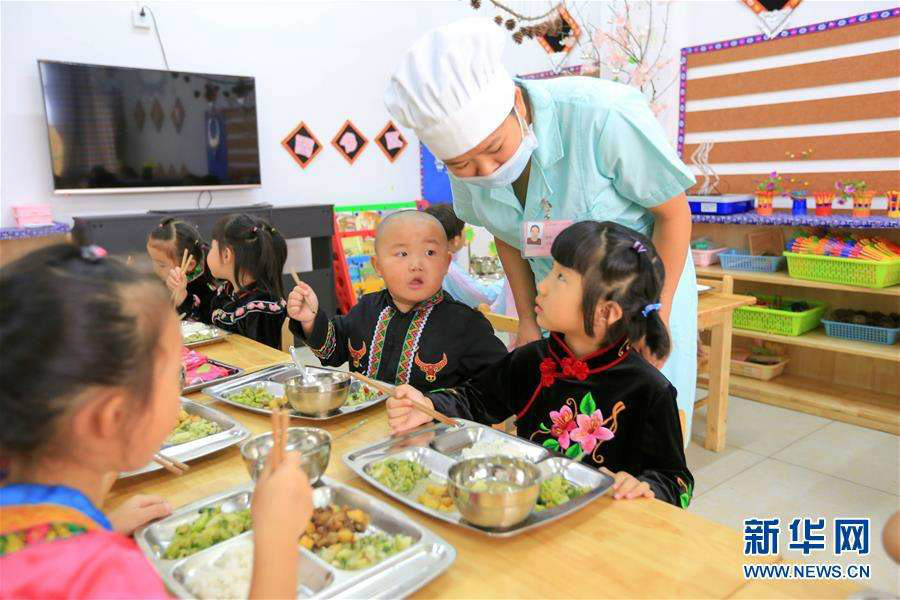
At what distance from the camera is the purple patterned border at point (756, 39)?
371 cm

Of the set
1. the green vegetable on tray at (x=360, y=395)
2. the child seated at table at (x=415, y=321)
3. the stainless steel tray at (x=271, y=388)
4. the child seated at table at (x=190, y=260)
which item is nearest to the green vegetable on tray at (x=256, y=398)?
the stainless steel tray at (x=271, y=388)

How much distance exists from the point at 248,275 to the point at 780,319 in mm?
3021

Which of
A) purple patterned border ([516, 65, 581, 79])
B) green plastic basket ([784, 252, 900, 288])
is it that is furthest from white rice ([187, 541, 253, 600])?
purple patterned border ([516, 65, 581, 79])

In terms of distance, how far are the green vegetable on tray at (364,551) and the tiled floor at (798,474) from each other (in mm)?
1829

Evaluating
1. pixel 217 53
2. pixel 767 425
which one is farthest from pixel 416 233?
pixel 217 53

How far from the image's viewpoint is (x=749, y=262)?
4066mm

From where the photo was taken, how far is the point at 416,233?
1.80 m

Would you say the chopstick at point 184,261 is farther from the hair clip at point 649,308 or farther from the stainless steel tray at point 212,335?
the hair clip at point 649,308

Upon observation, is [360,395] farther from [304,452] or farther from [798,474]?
[798,474]

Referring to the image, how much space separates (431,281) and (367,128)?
464cm

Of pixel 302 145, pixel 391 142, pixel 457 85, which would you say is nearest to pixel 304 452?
pixel 457 85

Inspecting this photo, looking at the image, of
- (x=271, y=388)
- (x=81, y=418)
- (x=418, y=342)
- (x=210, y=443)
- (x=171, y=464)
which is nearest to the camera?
(x=81, y=418)

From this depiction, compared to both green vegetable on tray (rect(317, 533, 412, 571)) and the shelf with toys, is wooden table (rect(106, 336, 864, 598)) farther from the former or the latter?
the shelf with toys

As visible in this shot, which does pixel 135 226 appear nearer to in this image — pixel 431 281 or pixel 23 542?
pixel 431 281
